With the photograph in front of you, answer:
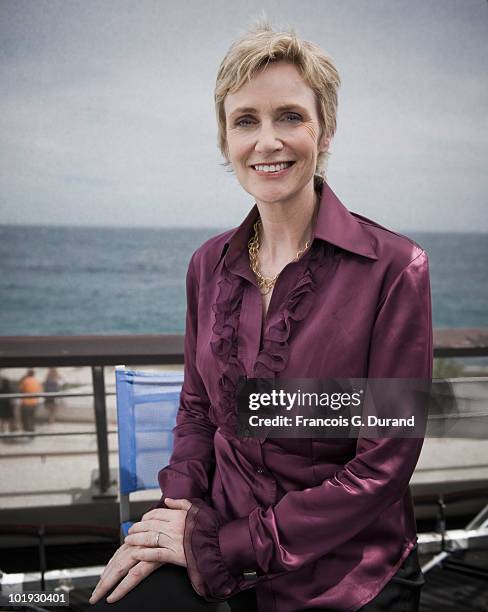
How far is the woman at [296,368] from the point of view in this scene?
3.40 ft

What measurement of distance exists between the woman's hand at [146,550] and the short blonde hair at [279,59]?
81 cm

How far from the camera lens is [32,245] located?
90.5 ft

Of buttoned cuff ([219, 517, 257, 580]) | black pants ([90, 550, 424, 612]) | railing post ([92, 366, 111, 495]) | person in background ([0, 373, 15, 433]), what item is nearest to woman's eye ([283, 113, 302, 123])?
buttoned cuff ([219, 517, 257, 580])

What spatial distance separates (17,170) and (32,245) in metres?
4.32

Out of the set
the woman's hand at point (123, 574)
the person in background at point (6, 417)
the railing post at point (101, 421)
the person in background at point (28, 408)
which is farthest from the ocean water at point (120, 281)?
the woman's hand at point (123, 574)

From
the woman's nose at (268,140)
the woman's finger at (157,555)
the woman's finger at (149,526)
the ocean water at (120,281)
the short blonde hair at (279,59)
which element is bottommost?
the woman's finger at (157,555)

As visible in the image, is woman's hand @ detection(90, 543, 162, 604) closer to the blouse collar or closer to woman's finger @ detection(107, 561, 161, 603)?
woman's finger @ detection(107, 561, 161, 603)

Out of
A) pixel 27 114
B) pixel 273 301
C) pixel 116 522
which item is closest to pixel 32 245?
pixel 27 114

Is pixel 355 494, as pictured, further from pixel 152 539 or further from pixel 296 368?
pixel 152 539

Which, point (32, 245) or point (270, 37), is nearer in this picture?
point (270, 37)

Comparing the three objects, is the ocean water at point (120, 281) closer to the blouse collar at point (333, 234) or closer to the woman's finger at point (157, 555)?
the blouse collar at point (333, 234)

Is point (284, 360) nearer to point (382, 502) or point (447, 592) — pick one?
point (382, 502)

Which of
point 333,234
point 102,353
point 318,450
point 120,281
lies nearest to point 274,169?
Result: point 333,234

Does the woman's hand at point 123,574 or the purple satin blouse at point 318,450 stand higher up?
the purple satin blouse at point 318,450
